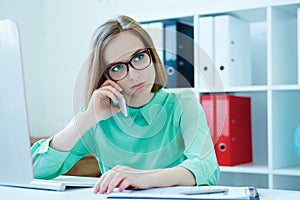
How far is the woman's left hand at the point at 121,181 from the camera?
3.56ft

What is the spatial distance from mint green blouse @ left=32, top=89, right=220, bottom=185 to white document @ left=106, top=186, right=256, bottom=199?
14 centimetres

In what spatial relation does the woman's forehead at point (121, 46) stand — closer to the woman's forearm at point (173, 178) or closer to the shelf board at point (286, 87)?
the woman's forearm at point (173, 178)

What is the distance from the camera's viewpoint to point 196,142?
1.23 m

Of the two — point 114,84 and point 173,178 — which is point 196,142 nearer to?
point 173,178

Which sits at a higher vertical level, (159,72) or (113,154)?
(159,72)

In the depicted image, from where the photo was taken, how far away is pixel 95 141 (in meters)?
1.29

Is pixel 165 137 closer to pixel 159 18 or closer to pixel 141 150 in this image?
pixel 141 150

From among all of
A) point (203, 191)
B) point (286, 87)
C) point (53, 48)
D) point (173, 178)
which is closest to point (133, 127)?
point (173, 178)

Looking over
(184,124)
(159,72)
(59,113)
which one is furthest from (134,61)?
(59,113)

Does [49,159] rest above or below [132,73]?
below

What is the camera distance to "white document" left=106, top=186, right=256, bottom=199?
0.99 meters

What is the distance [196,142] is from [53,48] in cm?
213

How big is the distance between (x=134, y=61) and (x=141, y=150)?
0.27 meters

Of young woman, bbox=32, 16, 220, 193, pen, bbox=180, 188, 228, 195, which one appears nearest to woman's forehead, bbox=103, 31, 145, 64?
young woman, bbox=32, 16, 220, 193
